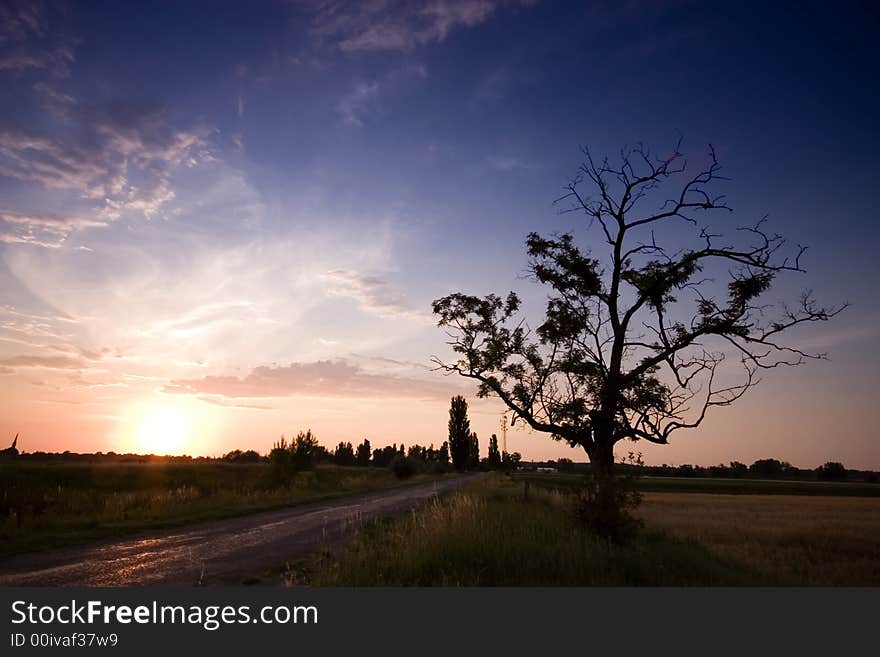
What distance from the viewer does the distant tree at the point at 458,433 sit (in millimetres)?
105188

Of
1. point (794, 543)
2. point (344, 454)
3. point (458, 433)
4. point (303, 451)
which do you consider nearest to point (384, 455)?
point (344, 454)

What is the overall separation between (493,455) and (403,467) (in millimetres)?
77281

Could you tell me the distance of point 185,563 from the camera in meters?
9.87

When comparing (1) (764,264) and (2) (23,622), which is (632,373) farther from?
(2) (23,622)

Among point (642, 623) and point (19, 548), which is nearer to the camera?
point (642, 623)

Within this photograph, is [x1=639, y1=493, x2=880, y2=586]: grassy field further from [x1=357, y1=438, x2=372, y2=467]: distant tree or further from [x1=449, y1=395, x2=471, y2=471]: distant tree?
[x1=357, y1=438, x2=372, y2=467]: distant tree

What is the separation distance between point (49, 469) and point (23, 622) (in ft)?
96.2

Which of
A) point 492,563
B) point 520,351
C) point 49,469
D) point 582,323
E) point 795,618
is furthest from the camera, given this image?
point 49,469

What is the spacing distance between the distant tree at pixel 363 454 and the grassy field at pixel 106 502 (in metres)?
112

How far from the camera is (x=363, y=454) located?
146 meters

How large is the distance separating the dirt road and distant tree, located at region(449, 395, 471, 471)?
89621 mm

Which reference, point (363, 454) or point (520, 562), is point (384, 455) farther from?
point (520, 562)

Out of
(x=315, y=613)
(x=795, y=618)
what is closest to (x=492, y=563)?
(x=315, y=613)

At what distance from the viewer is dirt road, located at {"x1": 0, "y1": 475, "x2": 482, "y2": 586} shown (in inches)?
331
